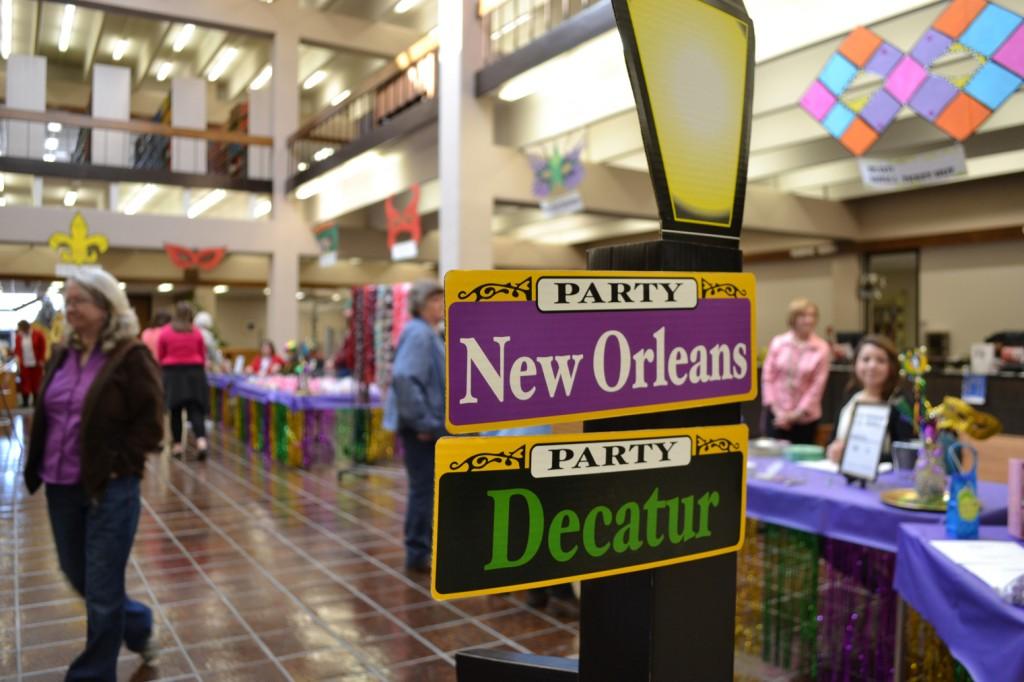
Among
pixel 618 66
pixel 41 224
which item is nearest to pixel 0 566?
pixel 618 66

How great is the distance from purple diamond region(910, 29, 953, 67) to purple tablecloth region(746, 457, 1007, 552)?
2.33 m

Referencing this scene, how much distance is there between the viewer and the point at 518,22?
295 inches

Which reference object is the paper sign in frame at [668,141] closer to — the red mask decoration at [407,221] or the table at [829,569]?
the table at [829,569]

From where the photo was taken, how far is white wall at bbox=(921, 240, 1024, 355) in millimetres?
10500

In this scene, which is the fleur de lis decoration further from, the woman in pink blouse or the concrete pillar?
the woman in pink blouse

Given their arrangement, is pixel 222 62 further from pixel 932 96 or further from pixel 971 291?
pixel 971 291

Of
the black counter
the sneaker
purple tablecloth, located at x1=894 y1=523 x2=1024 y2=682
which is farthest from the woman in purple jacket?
the black counter

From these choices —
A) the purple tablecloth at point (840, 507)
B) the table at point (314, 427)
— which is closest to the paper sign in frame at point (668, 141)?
the purple tablecloth at point (840, 507)

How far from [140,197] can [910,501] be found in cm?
1367

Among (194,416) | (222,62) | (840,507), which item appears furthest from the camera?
(222,62)

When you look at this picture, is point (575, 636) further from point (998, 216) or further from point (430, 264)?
point (430, 264)

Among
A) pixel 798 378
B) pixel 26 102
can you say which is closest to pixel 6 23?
pixel 798 378

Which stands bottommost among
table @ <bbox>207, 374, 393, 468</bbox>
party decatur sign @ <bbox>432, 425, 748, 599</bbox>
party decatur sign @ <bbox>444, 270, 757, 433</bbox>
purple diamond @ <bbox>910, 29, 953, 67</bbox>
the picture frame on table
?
table @ <bbox>207, 374, 393, 468</bbox>

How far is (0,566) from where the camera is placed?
4.24m
